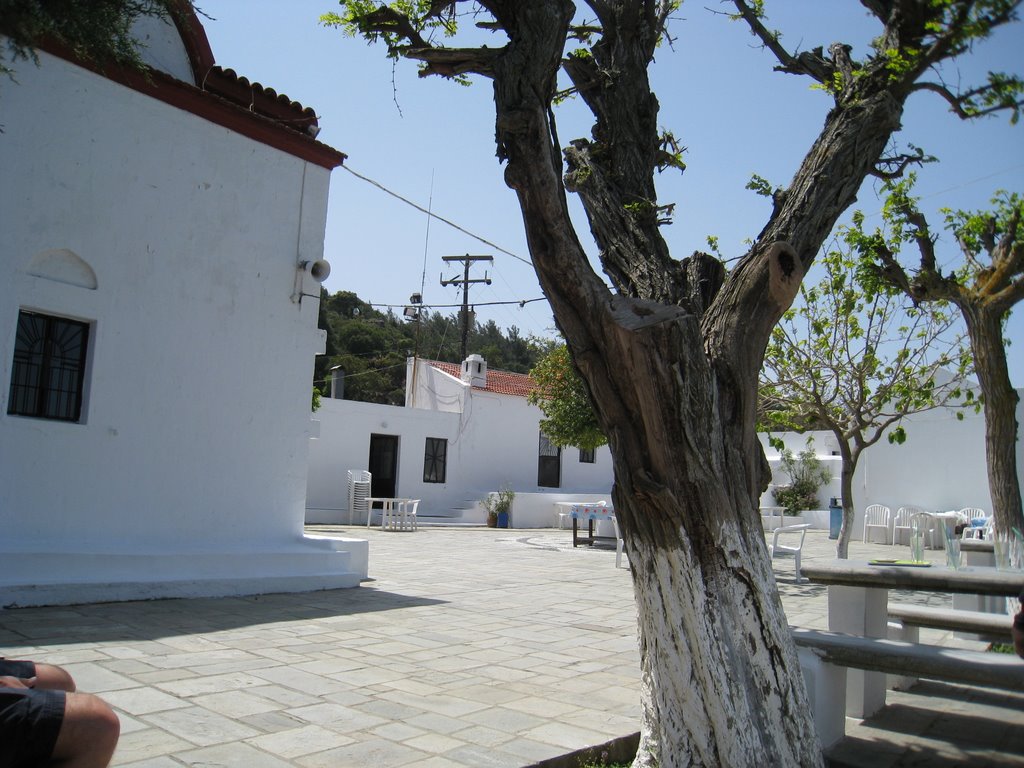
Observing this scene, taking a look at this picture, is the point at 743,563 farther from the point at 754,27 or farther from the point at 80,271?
the point at 80,271

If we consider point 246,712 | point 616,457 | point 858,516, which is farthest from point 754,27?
point 858,516

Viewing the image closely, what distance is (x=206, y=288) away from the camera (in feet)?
26.6

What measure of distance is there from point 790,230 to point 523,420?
22376mm

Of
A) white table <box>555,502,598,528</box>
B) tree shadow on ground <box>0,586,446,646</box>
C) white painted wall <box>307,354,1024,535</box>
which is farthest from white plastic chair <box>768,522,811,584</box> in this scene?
white table <box>555,502,598,528</box>

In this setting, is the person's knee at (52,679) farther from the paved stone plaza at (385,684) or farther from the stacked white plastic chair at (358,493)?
the stacked white plastic chair at (358,493)

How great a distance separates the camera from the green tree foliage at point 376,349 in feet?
118

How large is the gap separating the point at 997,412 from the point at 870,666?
15.8ft

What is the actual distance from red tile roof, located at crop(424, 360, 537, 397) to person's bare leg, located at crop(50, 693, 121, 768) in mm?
22459

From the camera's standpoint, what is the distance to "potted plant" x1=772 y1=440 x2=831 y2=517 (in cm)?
2267

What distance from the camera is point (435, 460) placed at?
23.5m

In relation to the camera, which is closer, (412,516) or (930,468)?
(412,516)

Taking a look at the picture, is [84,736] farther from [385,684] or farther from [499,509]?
[499,509]

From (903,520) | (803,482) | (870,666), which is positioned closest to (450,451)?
(803,482)

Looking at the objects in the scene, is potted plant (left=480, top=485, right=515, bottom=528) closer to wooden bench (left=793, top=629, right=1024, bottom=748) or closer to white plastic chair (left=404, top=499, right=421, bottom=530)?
white plastic chair (left=404, top=499, right=421, bottom=530)
